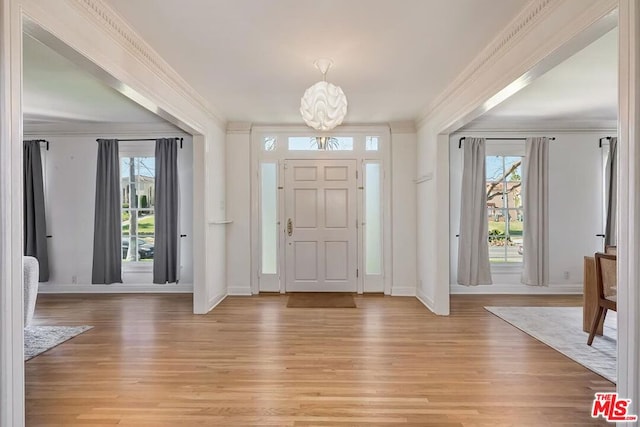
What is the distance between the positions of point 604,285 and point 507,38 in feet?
7.86

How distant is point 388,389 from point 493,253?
390 centimetres

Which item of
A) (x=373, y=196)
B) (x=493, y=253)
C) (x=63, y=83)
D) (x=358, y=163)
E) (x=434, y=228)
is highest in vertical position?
(x=63, y=83)

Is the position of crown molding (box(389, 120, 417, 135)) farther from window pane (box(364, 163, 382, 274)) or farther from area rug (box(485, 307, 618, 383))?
area rug (box(485, 307, 618, 383))

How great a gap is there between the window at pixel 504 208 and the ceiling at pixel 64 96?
16.7 ft

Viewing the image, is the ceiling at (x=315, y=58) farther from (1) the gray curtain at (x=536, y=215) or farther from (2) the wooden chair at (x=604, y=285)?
(2) the wooden chair at (x=604, y=285)

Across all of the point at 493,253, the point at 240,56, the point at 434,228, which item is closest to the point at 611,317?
the point at 493,253

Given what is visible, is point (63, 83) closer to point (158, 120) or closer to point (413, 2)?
point (158, 120)

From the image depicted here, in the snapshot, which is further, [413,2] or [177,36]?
[177,36]

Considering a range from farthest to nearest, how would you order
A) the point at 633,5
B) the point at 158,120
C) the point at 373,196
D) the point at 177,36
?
the point at 373,196
the point at 158,120
the point at 177,36
the point at 633,5

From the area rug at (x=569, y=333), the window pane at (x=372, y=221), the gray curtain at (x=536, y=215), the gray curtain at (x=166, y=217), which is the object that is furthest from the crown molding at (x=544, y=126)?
the gray curtain at (x=166, y=217)

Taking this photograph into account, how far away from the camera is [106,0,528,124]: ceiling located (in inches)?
97.2

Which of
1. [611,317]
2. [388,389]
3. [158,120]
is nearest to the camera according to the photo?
[388,389]

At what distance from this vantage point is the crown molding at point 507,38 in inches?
92.6

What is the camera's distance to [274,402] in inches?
97.9
